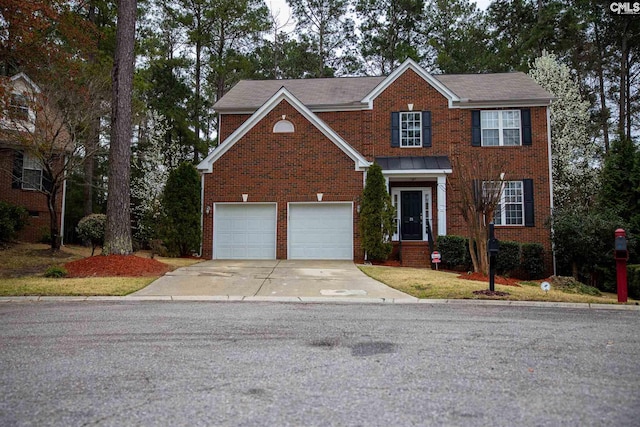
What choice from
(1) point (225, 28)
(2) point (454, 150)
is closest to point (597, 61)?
(2) point (454, 150)

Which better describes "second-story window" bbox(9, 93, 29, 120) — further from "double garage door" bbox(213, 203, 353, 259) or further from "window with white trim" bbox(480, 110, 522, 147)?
"window with white trim" bbox(480, 110, 522, 147)

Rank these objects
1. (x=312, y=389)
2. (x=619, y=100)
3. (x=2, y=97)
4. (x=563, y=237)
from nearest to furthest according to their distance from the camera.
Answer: (x=312, y=389) < (x=2, y=97) < (x=563, y=237) < (x=619, y=100)

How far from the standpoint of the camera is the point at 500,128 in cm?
1866

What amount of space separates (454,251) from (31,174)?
55.7ft

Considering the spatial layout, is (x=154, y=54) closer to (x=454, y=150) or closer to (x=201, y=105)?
(x=201, y=105)

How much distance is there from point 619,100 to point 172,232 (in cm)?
2658

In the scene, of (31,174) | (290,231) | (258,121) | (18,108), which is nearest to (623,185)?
(290,231)

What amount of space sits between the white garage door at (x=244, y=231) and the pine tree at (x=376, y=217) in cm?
344

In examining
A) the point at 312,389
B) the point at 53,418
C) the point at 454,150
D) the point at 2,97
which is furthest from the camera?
the point at 454,150

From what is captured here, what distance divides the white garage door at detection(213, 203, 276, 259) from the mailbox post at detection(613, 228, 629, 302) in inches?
427

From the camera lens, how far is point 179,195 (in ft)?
55.2

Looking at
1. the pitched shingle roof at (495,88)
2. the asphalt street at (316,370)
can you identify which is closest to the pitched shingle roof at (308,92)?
the pitched shingle roof at (495,88)

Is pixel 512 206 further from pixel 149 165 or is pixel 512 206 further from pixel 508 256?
pixel 149 165

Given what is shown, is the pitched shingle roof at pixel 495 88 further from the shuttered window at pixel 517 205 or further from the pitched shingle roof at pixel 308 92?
the pitched shingle roof at pixel 308 92
